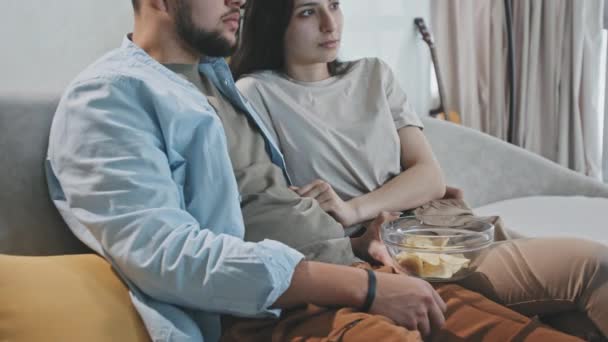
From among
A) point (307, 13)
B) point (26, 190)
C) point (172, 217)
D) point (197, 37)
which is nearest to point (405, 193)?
point (307, 13)

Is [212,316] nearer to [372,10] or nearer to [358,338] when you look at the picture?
[358,338]

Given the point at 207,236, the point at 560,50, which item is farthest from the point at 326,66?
the point at 560,50

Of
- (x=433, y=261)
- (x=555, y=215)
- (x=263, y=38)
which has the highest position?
(x=263, y=38)

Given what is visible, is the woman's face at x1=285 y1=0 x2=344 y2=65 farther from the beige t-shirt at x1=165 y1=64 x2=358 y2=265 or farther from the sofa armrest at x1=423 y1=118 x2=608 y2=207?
the sofa armrest at x1=423 y1=118 x2=608 y2=207

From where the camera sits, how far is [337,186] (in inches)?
64.1

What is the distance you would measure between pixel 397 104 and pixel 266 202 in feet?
1.88

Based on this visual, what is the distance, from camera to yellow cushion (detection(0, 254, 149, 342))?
3.12ft

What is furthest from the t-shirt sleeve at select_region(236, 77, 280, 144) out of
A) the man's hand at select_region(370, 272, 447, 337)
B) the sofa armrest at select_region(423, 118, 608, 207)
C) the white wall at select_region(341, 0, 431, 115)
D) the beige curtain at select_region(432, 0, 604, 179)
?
the beige curtain at select_region(432, 0, 604, 179)

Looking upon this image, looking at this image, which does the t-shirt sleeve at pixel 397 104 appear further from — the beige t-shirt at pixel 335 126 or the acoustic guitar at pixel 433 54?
the acoustic guitar at pixel 433 54

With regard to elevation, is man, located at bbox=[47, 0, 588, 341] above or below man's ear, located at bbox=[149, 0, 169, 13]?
below

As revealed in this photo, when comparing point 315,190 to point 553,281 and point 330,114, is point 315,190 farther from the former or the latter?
point 553,281

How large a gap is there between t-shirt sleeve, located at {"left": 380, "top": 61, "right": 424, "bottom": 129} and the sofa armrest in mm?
454

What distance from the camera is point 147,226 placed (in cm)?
103

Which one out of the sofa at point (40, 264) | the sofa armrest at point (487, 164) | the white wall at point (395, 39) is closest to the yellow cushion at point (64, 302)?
the sofa at point (40, 264)
